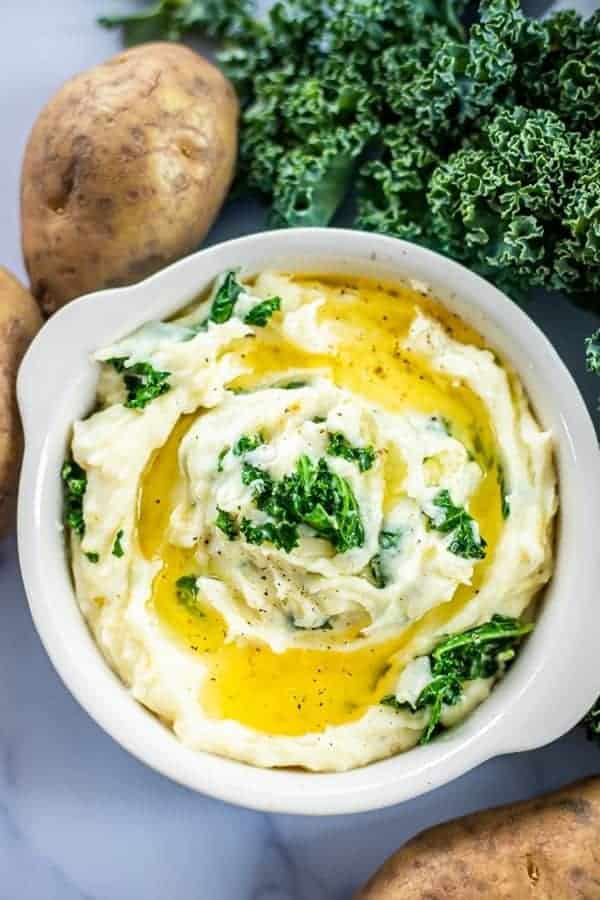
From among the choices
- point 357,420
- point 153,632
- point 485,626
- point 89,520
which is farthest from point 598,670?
point 89,520

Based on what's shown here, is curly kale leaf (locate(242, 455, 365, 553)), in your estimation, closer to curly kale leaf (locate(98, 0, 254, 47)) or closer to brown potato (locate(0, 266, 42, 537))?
brown potato (locate(0, 266, 42, 537))

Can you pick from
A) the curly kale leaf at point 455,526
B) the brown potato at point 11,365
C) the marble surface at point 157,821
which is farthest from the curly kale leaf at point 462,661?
the brown potato at point 11,365

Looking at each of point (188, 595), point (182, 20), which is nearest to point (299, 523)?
point (188, 595)

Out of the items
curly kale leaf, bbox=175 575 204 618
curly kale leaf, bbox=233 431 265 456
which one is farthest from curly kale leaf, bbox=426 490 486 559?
curly kale leaf, bbox=175 575 204 618

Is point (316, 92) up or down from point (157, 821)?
up

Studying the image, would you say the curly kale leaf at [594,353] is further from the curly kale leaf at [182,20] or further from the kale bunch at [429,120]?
the curly kale leaf at [182,20]

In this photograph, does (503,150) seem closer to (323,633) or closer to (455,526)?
(455,526)
